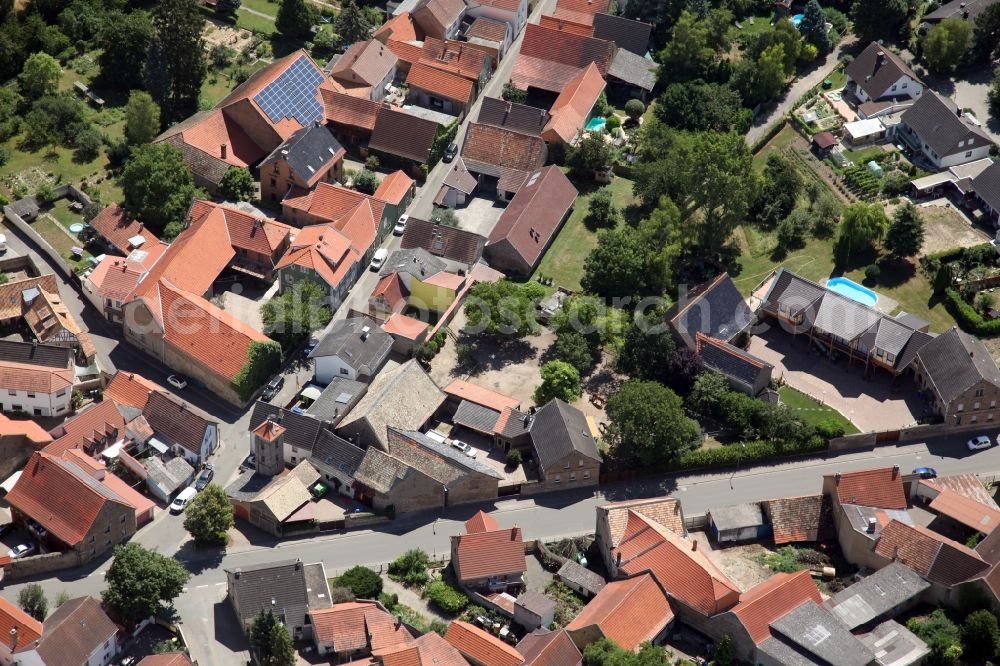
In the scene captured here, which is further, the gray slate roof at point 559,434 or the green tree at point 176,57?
the green tree at point 176,57

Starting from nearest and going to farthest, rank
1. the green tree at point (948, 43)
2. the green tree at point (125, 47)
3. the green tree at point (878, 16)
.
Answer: the green tree at point (125, 47) < the green tree at point (948, 43) < the green tree at point (878, 16)

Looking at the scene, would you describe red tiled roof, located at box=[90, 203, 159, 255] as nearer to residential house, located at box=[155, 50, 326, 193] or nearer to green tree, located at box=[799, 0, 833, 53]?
residential house, located at box=[155, 50, 326, 193]

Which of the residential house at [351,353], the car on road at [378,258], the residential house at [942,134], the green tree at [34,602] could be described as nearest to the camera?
the green tree at [34,602]

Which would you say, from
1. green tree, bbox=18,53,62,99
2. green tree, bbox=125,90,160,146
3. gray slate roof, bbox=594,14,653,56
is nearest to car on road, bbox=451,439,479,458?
green tree, bbox=125,90,160,146

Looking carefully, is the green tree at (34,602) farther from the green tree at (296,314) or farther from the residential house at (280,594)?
the green tree at (296,314)

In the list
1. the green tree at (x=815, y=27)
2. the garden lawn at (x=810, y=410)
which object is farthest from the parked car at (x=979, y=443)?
the green tree at (x=815, y=27)

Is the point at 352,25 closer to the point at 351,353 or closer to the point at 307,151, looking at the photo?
the point at 307,151

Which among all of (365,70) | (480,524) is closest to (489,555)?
(480,524)
